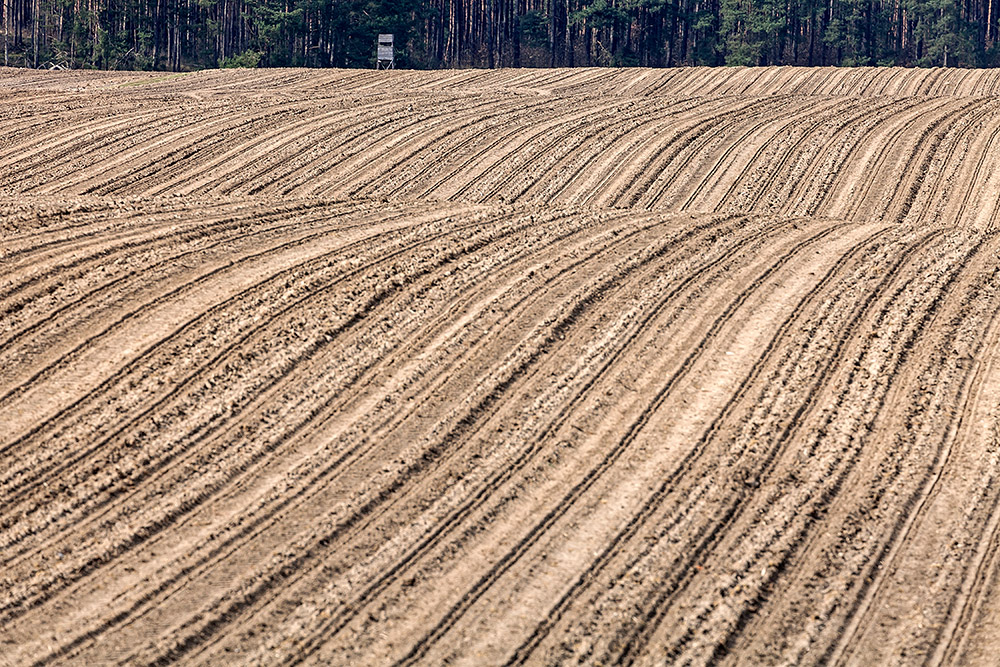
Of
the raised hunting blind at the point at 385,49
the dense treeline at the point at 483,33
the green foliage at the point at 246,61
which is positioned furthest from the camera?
the dense treeline at the point at 483,33

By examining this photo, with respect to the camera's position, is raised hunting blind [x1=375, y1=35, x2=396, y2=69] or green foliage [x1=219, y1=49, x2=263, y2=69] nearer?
raised hunting blind [x1=375, y1=35, x2=396, y2=69]

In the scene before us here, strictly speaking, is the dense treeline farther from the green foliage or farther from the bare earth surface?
the bare earth surface

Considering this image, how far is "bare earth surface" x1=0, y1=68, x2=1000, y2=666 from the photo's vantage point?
22.8ft

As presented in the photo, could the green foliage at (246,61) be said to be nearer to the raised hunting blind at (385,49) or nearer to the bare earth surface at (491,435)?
the raised hunting blind at (385,49)

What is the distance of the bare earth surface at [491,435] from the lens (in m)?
6.96

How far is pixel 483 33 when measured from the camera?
7100 cm

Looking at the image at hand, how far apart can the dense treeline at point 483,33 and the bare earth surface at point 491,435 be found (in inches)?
1718

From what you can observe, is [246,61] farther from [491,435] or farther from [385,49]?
[491,435]

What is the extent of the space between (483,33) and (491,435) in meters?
65.1

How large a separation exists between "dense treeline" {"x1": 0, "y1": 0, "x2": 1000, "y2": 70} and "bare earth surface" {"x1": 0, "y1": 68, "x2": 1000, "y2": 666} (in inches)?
1718

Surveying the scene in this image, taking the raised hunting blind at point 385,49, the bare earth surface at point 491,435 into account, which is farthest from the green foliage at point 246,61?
the bare earth surface at point 491,435

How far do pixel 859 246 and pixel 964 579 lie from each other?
7.36 metres

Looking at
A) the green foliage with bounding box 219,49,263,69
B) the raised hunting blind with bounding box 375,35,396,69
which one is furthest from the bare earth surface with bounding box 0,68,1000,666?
the green foliage with bounding box 219,49,263,69

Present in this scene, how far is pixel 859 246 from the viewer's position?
1409cm
